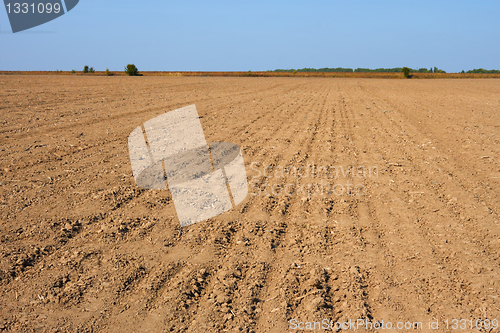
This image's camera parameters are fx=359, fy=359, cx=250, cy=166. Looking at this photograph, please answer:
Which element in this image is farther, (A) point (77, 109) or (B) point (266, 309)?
(A) point (77, 109)

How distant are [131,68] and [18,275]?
63724 mm

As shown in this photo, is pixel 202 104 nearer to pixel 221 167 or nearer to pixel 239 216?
pixel 221 167

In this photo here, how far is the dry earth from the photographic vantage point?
2777 millimetres

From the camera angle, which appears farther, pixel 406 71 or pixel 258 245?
pixel 406 71

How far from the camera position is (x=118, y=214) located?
4375 millimetres

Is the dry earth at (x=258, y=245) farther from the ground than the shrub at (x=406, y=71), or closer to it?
farther from the ground

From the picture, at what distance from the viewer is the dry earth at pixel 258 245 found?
278 centimetres

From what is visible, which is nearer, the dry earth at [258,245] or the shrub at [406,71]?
the dry earth at [258,245]

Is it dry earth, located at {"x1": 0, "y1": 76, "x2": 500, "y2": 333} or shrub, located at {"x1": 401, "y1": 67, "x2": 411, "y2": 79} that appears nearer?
dry earth, located at {"x1": 0, "y1": 76, "x2": 500, "y2": 333}

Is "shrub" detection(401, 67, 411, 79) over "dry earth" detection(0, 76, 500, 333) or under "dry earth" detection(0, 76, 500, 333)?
under

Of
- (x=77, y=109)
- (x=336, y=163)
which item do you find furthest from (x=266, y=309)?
(x=77, y=109)

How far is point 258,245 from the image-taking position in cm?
376

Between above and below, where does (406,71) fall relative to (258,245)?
below

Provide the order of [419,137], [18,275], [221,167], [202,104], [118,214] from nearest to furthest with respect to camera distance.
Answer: [18,275], [118,214], [221,167], [419,137], [202,104]
